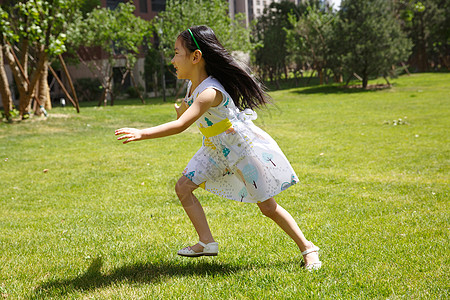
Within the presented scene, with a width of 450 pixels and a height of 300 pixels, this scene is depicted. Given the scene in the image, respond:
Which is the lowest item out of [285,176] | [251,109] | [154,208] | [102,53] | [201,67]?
[154,208]

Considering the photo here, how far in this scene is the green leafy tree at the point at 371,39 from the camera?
2416cm

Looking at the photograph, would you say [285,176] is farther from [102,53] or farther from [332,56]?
[102,53]

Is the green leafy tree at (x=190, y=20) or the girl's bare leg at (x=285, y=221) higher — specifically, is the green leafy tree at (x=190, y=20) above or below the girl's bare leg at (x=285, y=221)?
above

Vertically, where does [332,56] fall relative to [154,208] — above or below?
above

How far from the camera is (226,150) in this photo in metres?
3.18

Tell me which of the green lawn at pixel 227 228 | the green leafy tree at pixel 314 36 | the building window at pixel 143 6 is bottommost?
the green lawn at pixel 227 228

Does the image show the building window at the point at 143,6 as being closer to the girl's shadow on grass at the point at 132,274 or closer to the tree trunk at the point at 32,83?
the tree trunk at the point at 32,83

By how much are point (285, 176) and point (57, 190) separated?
428 centimetres

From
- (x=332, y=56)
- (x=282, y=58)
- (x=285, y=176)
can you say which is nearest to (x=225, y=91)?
(x=285, y=176)

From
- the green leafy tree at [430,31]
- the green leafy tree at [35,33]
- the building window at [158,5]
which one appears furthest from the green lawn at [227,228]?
the green leafy tree at [430,31]

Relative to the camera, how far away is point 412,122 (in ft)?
39.3

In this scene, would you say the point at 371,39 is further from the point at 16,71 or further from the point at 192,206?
the point at 192,206

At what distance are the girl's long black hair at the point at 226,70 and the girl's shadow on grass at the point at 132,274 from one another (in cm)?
125

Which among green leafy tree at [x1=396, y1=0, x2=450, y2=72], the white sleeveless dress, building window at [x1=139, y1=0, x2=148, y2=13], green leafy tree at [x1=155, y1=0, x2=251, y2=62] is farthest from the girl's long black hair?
green leafy tree at [x1=396, y1=0, x2=450, y2=72]
